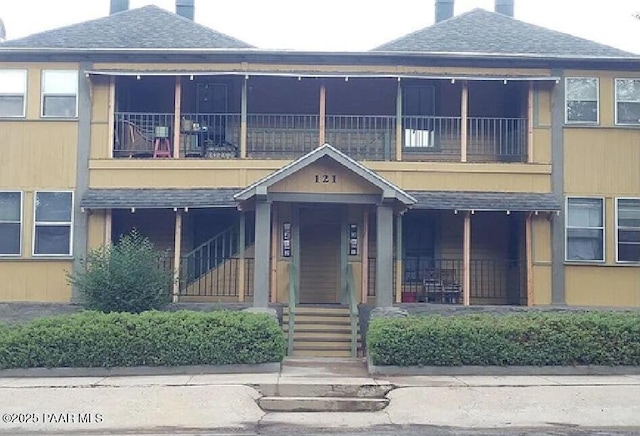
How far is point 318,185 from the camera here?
1800cm

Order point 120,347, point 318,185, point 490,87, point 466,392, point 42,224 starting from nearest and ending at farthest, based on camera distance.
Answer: point 466,392, point 120,347, point 318,185, point 42,224, point 490,87

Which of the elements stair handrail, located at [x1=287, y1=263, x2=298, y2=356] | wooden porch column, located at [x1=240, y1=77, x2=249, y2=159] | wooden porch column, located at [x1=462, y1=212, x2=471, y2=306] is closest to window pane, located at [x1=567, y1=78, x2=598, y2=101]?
wooden porch column, located at [x1=462, y1=212, x2=471, y2=306]

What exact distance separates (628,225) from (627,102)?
3.07 m

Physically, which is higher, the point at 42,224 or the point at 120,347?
the point at 42,224

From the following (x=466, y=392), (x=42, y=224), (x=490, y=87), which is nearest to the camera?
(x=466, y=392)

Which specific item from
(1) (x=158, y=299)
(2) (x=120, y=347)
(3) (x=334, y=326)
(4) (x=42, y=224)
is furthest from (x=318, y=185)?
(4) (x=42, y=224)

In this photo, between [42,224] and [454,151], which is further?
[454,151]

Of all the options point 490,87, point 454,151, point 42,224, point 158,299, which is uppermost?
point 490,87

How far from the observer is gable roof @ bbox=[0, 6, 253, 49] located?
69.6 ft

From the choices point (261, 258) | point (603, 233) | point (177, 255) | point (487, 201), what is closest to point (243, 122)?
point (177, 255)

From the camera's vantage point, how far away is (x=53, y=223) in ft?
66.8

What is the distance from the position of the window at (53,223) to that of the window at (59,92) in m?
2.07

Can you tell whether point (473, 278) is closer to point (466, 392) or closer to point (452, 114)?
point (452, 114)

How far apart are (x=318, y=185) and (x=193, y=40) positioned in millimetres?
6739
